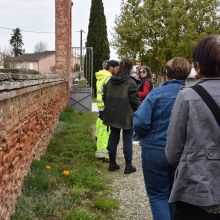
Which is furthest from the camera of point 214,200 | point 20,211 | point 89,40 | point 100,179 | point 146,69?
point 89,40

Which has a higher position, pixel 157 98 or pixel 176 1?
pixel 176 1

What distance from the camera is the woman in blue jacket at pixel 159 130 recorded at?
4820 mm

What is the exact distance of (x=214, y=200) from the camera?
2.96 metres

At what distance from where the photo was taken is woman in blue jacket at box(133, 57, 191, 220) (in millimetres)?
4820

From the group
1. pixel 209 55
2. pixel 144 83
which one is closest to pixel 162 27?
pixel 144 83

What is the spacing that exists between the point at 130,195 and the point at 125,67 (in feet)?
6.82

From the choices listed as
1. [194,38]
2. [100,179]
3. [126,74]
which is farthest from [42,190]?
[194,38]

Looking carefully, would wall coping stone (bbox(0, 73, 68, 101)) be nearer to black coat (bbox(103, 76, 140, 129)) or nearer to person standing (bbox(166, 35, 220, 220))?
black coat (bbox(103, 76, 140, 129))

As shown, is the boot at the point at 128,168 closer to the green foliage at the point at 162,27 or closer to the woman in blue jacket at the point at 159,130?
the woman in blue jacket at the point at 159,130

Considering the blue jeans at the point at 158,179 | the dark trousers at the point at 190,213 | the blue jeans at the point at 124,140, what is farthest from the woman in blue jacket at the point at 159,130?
the blue jeans at the point at 124,140

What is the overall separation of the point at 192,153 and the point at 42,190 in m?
4.02

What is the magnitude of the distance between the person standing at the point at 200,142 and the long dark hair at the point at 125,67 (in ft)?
16.1

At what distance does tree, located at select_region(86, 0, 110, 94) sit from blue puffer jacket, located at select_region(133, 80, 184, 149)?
1242 inches

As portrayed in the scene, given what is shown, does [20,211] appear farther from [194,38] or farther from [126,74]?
[194,38]
